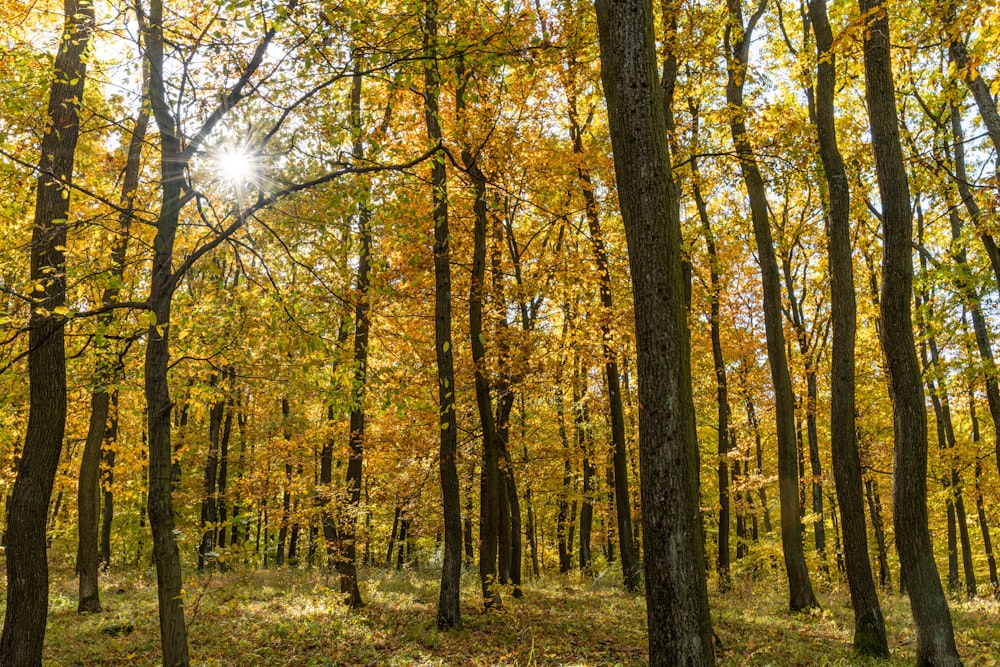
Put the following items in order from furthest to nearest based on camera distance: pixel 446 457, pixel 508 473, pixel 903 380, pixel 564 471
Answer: pixel 564 471 → pixel 508 473 → pixel 446 457 → pixel 903 380

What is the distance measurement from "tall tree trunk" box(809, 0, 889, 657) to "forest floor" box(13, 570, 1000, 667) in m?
0.68

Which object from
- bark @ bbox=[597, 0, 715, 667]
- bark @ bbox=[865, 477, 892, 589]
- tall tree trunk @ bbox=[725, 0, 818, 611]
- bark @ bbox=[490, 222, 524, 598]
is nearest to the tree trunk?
bark @ bbox=[490, 222, 524, 598]

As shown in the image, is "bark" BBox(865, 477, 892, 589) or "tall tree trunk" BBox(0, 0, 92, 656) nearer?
"tall tree trunk" BBox(0, 0, 92, 656)

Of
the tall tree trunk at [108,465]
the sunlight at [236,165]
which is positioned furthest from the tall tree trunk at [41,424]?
the tall tree trunk at [108,465]

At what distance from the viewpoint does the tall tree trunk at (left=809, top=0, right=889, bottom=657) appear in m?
8.97

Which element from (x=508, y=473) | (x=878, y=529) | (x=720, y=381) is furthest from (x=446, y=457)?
(x=878, y=529)

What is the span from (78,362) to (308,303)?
15.8ft

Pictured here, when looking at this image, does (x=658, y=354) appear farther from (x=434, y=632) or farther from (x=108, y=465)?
(x=108, y=465)

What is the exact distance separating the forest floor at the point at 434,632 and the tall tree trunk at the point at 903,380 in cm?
108

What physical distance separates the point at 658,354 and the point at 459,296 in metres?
9.72

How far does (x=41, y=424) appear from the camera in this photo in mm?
7695

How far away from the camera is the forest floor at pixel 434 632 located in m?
9.00

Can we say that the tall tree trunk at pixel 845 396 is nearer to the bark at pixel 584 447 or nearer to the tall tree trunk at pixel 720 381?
the tall tree trunk at pixel 720 381

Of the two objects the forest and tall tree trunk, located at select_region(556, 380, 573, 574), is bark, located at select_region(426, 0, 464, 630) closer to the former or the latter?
the forest
